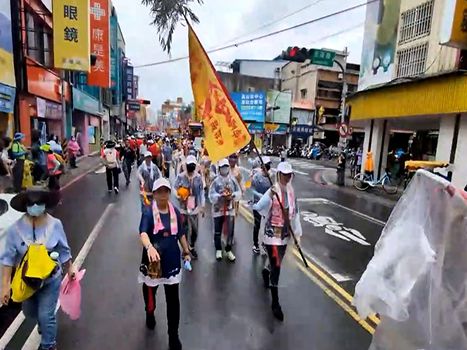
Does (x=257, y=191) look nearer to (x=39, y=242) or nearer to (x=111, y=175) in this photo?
(x=39, y=242)

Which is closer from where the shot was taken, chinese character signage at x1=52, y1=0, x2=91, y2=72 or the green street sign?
chinese character signage at x1=52, y1=0, x2=91, y2=72

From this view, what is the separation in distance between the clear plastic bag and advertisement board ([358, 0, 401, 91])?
15.2 meters

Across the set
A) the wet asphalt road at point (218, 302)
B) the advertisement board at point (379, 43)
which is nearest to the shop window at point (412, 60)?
the advertisement board at point (379, 43)

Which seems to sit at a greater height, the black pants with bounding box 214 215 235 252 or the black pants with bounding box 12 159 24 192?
the black pants with bounding box 12 159 24 192

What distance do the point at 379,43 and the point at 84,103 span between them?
19692mm

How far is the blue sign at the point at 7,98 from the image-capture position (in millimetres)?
12344

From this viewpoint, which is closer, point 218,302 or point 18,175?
point 218,302

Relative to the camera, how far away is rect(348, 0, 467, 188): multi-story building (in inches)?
452

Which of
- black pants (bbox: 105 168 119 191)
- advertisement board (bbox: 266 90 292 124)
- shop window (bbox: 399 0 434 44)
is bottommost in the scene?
black pants (bbox: 105 168 119 191)

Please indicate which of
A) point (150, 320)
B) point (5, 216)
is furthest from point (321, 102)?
point (150, 320)

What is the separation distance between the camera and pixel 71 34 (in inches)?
669

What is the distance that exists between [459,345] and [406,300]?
41cm

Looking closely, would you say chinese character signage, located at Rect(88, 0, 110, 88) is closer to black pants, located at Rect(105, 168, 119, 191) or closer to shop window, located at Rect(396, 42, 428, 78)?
black pants, located at Rect(105, 168, 119, 191)

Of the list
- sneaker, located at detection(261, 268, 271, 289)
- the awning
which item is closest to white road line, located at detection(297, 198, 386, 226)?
the awning
